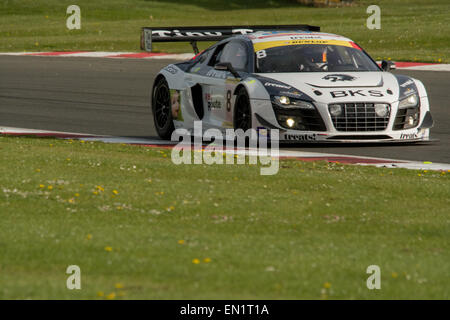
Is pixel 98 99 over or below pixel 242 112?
below

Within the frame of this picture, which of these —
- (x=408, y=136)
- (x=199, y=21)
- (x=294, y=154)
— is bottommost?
(x=294, y=154)

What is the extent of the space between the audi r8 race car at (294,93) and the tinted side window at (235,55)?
0.05ft

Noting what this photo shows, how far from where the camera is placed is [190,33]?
46.5 ft

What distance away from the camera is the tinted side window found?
12.3m

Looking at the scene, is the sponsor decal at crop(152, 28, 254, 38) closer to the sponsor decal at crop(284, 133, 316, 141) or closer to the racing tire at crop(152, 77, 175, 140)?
the racing tire at crop(152, 77, 175, 140)

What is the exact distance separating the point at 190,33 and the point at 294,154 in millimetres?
3850

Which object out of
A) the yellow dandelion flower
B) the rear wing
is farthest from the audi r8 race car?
the yellow dandelion flower

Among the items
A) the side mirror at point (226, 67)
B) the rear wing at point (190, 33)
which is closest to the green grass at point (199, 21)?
the rear wing at point (190, 33)

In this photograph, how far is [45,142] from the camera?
11.8 metres

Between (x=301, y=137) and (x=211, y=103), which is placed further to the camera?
(x=211, y=103)

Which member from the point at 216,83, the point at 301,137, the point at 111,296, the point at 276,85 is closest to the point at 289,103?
the point at 276,85

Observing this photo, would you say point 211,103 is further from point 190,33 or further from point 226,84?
point 190,33

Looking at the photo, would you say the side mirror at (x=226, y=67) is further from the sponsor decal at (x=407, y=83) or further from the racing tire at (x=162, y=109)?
the sponsor decal at (x=407, y=83)

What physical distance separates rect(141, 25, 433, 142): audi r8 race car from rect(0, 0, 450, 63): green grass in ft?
37.7
